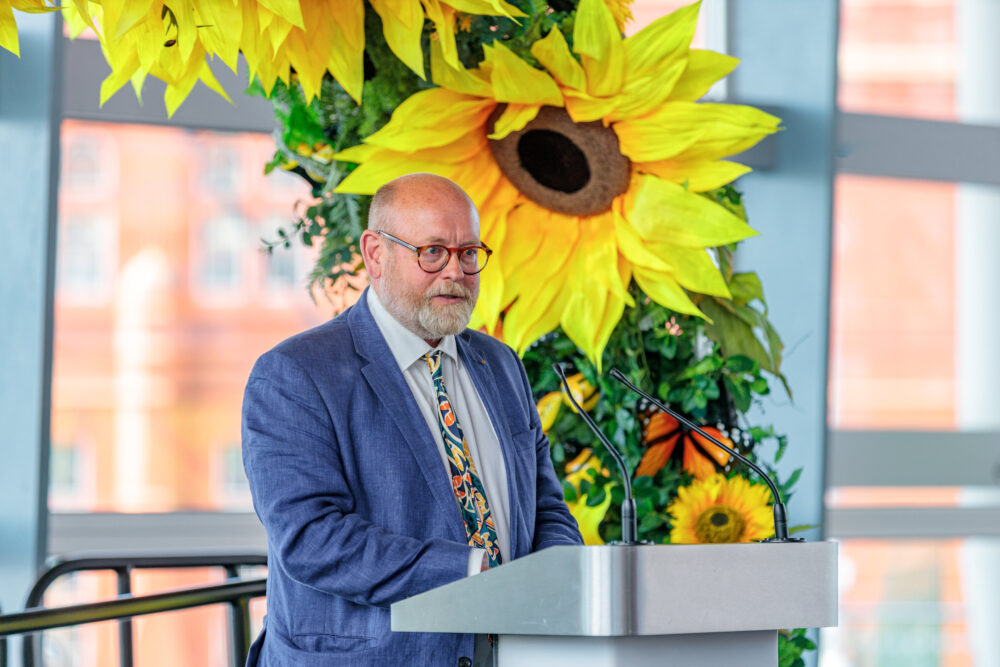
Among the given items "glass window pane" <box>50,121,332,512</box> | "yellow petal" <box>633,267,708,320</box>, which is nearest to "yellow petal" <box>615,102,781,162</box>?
"yellow petal" <box>633,267,708,320</box>

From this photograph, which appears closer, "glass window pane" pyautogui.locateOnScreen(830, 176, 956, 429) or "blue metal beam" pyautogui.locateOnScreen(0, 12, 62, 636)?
"blue metal beam" pyautogui.locateOnScreen(0, 12, 62, 636)

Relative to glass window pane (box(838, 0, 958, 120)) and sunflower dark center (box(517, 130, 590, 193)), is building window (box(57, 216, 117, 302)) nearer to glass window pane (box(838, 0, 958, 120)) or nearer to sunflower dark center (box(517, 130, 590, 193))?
sunflower dark center (box(517, 130, 590, 193))

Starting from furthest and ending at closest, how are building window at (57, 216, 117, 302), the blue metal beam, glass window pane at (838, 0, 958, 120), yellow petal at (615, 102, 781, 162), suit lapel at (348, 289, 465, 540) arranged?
glass window pane at (838, 0, 958, 120), building window at (57, 216, 117, 302), the blue metal beam, yellow petal at (615, 102, 781, 162), suit lapel at (348, 289, 465, 540)

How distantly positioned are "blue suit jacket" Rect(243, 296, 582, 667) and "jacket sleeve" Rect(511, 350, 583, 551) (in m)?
0.07

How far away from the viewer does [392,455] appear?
165 centimetres

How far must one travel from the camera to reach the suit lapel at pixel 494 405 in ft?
5.90

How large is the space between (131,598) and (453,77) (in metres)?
1.04

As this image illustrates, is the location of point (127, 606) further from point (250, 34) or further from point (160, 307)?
point (160, 307)

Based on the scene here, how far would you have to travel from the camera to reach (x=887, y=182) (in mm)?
4133

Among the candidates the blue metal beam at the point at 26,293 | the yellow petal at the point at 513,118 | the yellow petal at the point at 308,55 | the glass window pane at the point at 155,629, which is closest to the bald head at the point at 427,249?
the yellow petal at the point at 308,55

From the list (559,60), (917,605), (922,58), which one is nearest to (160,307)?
(559,60)

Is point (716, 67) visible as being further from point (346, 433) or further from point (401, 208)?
point (346, 433)

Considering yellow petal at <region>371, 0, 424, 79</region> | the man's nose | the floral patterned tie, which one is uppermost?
yellow petal at <region>371, 0, 424, 79</region>

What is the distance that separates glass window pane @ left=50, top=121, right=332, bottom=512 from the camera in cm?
309
